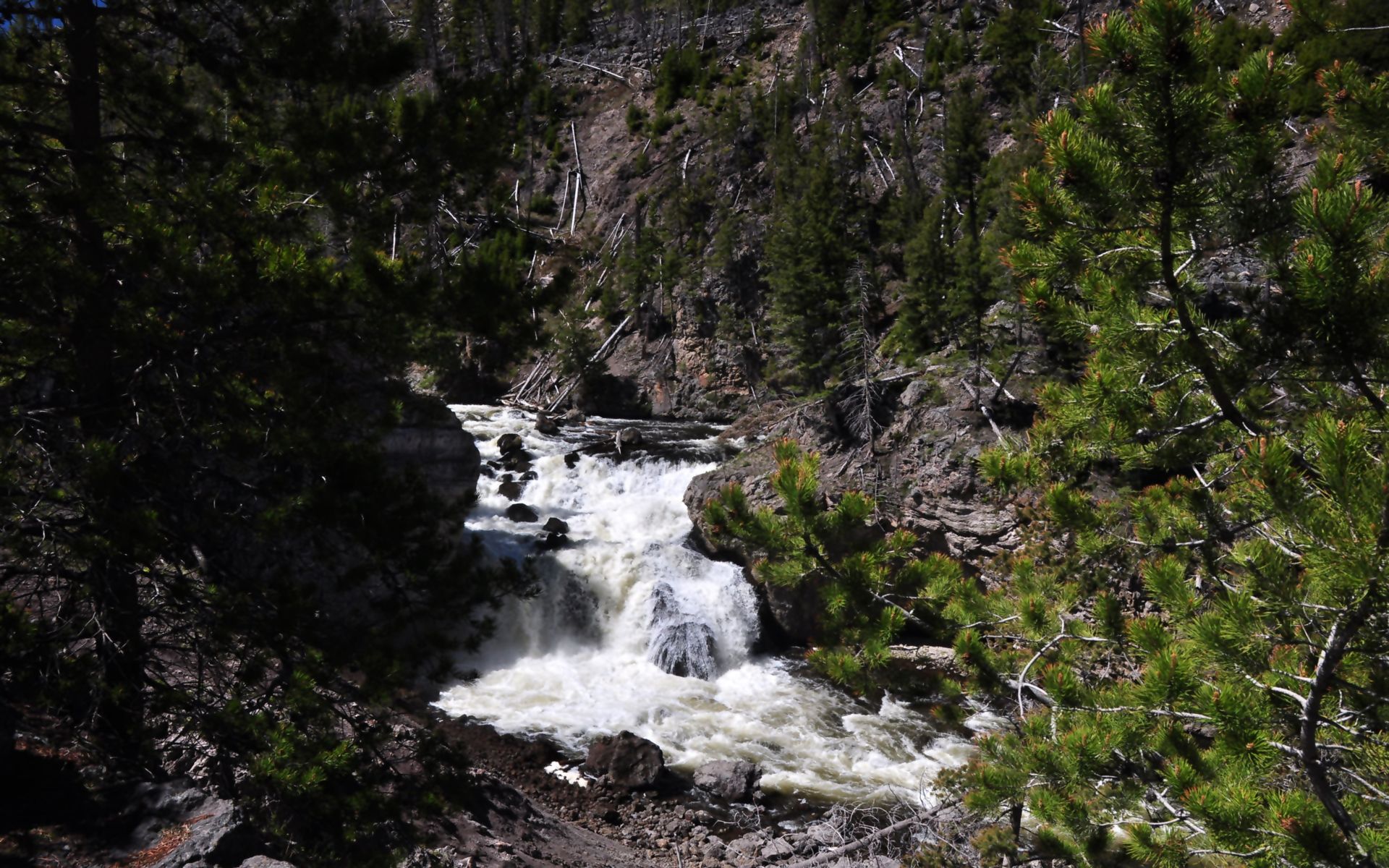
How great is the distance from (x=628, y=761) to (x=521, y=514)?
1010 centimetres

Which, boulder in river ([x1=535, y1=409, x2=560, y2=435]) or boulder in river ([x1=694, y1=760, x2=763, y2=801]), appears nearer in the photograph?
boulder in river ([x1=694, y1=760, x2=763, y2=801])

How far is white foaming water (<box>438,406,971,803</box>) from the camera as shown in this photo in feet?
38.6

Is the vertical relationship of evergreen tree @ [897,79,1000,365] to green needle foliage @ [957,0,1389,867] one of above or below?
above

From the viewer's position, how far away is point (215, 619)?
4.19m

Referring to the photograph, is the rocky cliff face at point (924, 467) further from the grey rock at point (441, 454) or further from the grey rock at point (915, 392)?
the grey rock at point (441, 454)

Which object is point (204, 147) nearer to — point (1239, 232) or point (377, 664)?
point (377, 664)

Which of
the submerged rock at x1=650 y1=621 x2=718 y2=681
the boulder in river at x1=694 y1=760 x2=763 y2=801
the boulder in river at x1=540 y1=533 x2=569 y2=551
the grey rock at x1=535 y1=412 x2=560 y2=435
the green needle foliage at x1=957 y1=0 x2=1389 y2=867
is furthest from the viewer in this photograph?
the grey rock at x1=535 y1=412 x2=560 y2=435

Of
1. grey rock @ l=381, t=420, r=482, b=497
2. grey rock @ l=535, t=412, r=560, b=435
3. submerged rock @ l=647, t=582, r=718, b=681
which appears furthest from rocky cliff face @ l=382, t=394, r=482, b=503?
grey rock @ l=535, t=412, r=560, b=435

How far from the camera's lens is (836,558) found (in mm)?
5164

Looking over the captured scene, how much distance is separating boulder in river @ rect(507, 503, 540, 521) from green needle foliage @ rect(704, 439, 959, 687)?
604 inches

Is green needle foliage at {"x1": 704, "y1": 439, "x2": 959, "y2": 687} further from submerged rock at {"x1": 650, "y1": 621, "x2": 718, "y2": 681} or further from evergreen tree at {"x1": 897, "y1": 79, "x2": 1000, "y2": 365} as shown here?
evergreen tree at {"x1": 897, "y1": 79, "x2": 1000, "y2": 365}

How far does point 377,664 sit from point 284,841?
1038 mm

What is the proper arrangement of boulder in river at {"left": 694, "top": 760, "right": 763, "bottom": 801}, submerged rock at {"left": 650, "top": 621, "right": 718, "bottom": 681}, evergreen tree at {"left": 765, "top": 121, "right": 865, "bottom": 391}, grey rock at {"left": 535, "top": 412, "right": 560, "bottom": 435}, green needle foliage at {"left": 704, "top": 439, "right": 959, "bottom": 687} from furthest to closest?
evergreen tree at {"left": 765, "top": 121, "right": 865, "bottom": 391}
grey rock at {"left": 535, "top": 412, "right": 560, "bottom": 435}
submerged rock at {"left": 650, "top": 621, "right": 718, "bottom": 681}
boulder in river at {"left": 694, "top": 760, "right": 763, "bottom": 801}
green needle foliage at {"left": 704, "top": 439, "right": 959, "bottom": 687}

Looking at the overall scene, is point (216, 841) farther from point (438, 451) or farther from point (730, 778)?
point (438, 451)
